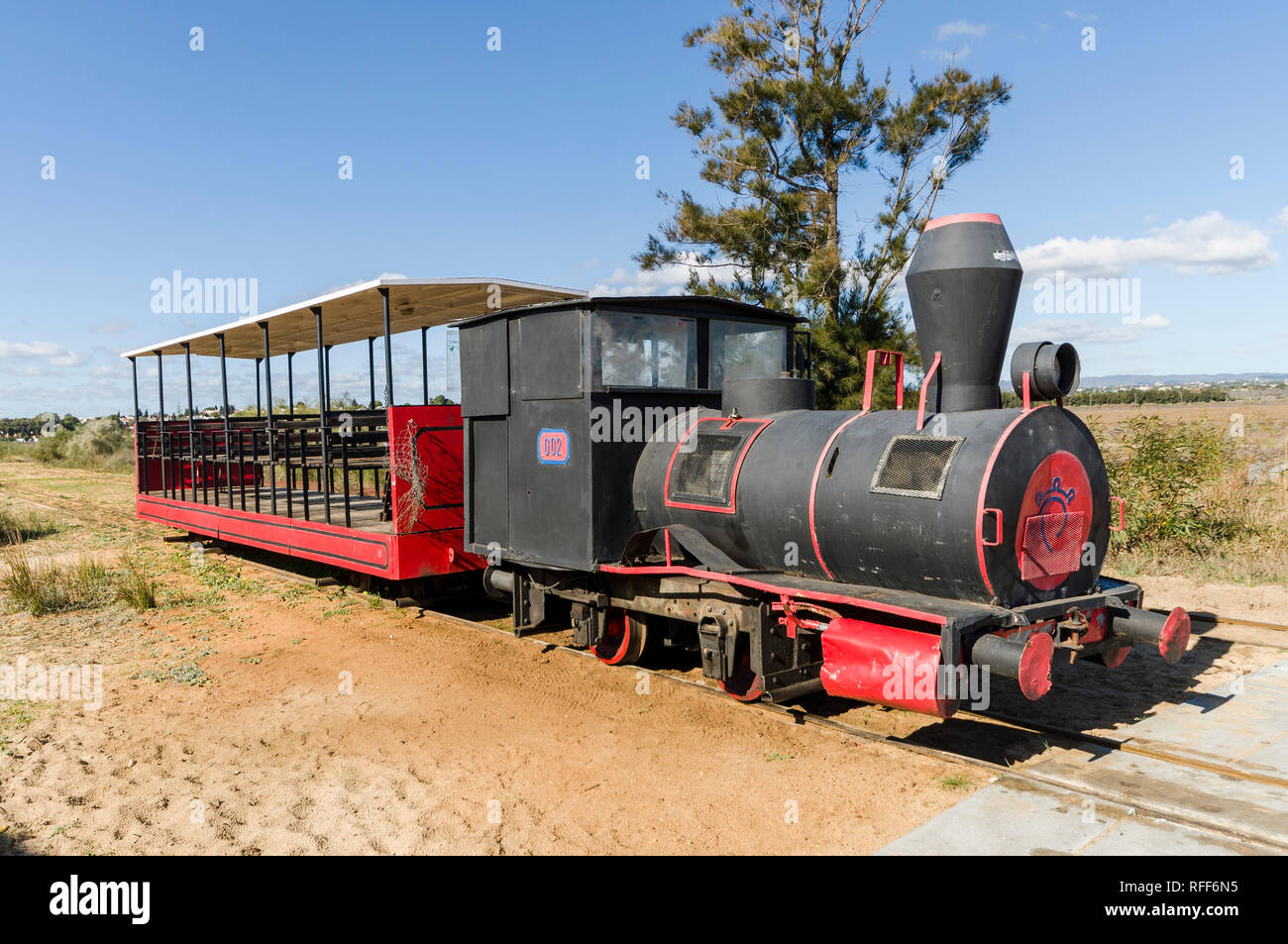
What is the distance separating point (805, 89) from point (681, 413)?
7030 millimetres

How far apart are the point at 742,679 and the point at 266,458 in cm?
787

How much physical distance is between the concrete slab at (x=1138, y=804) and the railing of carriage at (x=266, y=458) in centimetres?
677

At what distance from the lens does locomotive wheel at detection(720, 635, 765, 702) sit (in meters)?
6.01

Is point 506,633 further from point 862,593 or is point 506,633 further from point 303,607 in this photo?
point 862,593

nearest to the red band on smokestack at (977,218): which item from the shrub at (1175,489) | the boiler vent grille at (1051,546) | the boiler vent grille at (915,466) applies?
the boiler vent grille at (915,466)

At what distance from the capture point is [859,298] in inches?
458

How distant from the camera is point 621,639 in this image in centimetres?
716

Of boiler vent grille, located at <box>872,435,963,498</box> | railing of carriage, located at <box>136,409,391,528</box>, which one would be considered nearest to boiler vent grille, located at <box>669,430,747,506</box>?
boiler vent grille, located at <box>872,435,963,498</box>

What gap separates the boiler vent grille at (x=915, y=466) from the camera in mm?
4754

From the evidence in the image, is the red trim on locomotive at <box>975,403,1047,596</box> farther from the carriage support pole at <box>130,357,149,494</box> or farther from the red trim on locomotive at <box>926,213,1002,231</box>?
the carriage support pole at <box>130,357,149,494</box>

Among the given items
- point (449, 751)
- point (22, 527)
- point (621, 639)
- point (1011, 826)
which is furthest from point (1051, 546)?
point (22, 527)

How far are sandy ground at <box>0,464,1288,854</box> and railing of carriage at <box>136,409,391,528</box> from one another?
218cm

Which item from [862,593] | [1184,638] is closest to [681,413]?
[862,593]

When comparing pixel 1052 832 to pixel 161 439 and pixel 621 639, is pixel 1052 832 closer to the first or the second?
pixel 621 639
